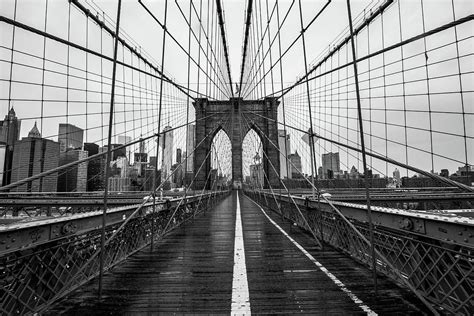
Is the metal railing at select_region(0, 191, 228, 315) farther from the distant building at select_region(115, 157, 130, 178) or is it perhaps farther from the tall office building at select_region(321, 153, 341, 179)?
the tall office building at select_region(321, 153, 341, 179)

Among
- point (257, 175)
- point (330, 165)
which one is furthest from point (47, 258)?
point (257, 175)

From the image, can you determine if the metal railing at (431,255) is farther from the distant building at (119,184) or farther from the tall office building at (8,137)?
the distant building at (119,184)

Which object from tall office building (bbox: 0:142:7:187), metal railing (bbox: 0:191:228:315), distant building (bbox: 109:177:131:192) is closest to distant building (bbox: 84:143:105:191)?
distant building (bbox: 109:177:131:192)

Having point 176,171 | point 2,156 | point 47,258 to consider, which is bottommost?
point 47,258

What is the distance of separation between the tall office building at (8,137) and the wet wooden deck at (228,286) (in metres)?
5.65

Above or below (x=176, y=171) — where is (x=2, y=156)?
above

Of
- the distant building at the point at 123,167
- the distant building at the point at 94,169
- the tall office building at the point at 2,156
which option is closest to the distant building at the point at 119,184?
the distant building at the point at 94,169

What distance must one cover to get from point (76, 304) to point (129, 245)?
1602mm

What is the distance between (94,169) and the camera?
1180cm

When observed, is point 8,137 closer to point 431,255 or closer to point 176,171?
point 176,171

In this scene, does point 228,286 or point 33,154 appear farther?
point 33,154

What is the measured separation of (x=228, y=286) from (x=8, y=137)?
761 centimetres

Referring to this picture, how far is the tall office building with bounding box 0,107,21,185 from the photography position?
6.79 m

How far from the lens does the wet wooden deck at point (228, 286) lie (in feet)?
7.32
